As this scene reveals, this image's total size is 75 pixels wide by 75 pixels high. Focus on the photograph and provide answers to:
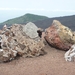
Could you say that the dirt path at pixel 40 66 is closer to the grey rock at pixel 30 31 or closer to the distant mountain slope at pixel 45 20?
the grey rock at pixel 30 31

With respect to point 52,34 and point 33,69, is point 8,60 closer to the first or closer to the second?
point 33,69

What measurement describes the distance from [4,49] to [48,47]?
1.28m

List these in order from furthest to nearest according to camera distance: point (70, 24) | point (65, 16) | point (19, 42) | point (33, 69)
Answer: point (65, 16)
point (70, 24)
point (19, 42)
point (33, 69)

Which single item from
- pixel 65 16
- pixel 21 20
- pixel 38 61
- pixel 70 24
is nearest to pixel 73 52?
pixel 38 61

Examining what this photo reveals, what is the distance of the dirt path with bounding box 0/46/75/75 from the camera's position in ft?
13.5

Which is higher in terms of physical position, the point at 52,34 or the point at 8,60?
the point at 52,34

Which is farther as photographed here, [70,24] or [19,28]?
[70,24]

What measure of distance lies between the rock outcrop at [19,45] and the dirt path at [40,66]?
0.44 ft

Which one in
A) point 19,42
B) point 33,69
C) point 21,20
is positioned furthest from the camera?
point 21,20

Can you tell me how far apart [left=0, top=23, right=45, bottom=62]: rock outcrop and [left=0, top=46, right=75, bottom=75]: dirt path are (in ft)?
0.44

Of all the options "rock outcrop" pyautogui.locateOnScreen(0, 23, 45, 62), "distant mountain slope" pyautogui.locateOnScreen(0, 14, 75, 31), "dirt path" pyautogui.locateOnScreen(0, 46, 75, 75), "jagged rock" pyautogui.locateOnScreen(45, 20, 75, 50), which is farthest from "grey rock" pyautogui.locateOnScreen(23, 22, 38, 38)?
"distant mountain slope" pyautogui.locateOnScreen(0, 14, 75, 31)

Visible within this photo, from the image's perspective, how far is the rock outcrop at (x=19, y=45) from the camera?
4706 millimetres

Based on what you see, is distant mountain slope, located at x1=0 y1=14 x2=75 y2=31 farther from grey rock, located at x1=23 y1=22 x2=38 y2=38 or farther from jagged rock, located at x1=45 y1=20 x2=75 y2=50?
grey rock, located at x1=23 y1=22 x2=38 y2=38

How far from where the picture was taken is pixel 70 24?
9.30 metres
